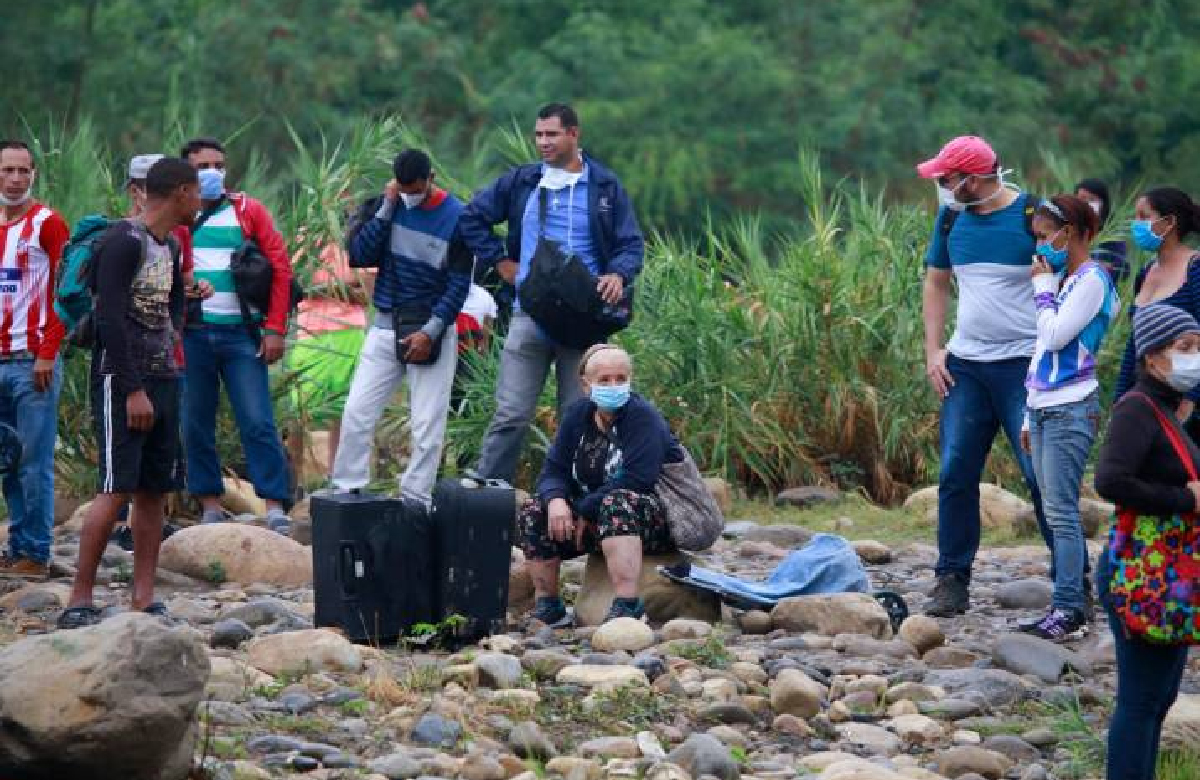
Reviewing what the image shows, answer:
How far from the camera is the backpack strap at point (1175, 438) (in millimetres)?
5527

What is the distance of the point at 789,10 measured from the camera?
3059 centimetres

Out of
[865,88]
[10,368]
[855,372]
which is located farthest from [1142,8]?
[10,368]

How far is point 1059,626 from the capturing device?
783 centimetres

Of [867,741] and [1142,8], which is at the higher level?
[1142,8]

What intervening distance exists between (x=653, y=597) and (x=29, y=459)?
8.74 feet

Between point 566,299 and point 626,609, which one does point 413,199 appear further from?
point 626,609

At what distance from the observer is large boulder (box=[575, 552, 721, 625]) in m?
8.12

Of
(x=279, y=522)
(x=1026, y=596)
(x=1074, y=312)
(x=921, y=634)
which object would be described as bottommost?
(x=279, y=522)

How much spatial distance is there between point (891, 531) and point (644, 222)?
1642 cm

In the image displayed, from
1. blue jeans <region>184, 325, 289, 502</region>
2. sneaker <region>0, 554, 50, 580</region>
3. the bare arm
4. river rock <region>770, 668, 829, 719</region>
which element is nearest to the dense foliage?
blue jeans <region>184, 325, 289, 502</region>

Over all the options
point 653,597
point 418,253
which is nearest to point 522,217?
point 418,253

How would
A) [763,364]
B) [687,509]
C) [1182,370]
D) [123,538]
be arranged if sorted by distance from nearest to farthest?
[1182,370], [687,509], [123,538], [763,364]

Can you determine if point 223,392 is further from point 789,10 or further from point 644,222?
point 789,10

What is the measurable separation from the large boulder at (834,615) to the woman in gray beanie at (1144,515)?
235cm
